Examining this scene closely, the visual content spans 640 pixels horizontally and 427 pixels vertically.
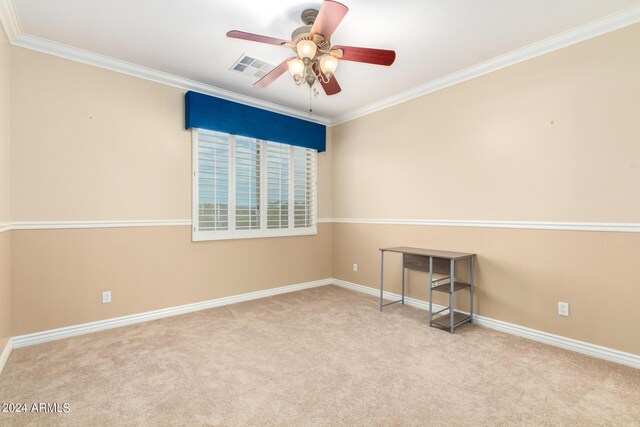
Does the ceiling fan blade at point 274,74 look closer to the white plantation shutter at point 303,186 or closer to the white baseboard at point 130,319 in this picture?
the white plantation shutter at point 303,186

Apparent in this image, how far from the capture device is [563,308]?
9.07ft

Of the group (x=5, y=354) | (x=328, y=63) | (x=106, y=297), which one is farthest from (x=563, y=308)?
(x=5, y=354)

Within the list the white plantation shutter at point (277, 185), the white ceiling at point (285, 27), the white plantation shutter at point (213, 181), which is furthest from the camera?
the white plantation shutter at point (277, 185)

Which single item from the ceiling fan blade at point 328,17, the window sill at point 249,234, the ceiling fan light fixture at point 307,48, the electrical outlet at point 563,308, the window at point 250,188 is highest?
the ceiling fan blade at point 328,17

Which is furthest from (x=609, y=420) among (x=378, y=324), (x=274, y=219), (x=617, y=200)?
(x=274, y=219)

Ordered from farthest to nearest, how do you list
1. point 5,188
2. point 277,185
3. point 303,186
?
point 303,186 < point 277,185 < point 5,188

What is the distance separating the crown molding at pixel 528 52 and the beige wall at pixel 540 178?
0.06 metres

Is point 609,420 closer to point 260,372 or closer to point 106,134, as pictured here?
point 260,372

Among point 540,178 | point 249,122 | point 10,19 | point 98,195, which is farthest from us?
point 249,122

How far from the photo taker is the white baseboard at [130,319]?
2799 millimetres

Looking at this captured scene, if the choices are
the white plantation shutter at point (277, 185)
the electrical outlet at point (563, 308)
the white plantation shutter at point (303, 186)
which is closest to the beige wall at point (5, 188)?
the white plantation shutter at point (277, 185)

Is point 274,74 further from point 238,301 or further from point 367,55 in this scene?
point 238,301

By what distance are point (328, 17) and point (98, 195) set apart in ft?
8.96

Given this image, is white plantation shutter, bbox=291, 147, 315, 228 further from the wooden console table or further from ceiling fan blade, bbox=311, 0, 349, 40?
ceiling fan blade, bbox=311, 0, 349, 40
